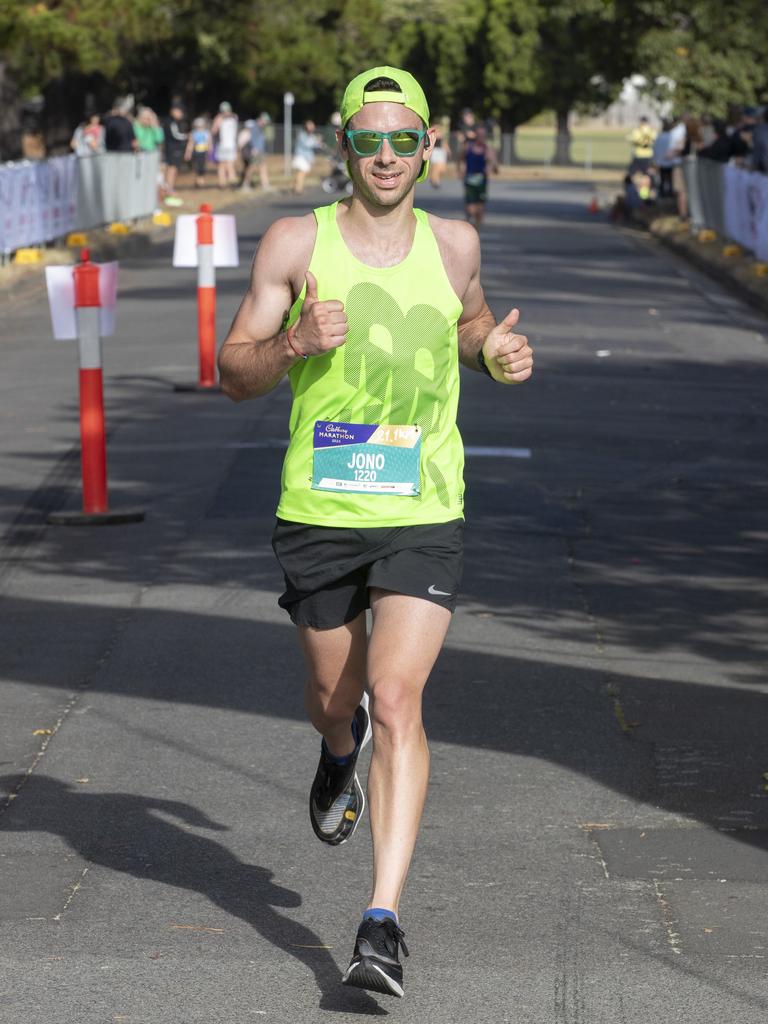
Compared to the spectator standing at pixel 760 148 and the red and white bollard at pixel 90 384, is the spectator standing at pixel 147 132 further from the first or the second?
the red and white bollard at pixel 90 384

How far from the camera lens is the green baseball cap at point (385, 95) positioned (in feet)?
16.5

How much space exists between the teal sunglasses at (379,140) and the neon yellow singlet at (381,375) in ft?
0.56

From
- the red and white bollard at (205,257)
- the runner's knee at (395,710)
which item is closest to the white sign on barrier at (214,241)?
the red and white bollard at (205,257)

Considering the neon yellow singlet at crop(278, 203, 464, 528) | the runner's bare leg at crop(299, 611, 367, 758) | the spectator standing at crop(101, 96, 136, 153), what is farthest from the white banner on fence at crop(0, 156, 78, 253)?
the neon yellow singlet at crop(278, 203, 464, 528)

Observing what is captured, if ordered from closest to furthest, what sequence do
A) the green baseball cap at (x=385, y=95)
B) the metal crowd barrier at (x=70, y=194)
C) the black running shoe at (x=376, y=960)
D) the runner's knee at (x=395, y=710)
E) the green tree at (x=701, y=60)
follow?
the black running shoe at (x=376, y=960) → the runner's knee at (x=395, y=710) → the green baseball cap at (x=385, y=95) → the metal crowd barrier at (x=70, y=194) → the green tree at (x=701, y=60)

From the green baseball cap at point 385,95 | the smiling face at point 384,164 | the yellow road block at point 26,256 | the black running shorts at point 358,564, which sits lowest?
the yellow road block at point 26,256

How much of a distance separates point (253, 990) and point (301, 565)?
989 mm

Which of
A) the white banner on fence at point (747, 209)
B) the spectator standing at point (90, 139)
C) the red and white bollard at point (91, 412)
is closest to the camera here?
the red and white bollard at point (91, 412)

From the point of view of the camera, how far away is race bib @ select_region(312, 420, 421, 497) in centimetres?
494

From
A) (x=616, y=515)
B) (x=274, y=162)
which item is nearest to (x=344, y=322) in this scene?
(x=616, y=515)

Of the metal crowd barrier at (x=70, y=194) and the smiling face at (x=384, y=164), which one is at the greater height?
the smiling face at (x=384, y=164)

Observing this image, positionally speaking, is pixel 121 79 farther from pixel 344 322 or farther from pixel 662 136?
pixel 344 322

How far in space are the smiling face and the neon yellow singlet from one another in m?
0.12

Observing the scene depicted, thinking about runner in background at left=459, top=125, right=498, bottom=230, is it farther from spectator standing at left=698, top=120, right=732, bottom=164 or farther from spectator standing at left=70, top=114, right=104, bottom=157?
spectator standing at left=70, top=114, right=104, bottom=157
